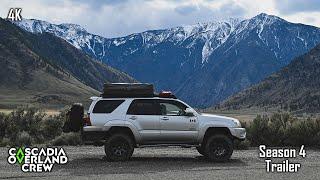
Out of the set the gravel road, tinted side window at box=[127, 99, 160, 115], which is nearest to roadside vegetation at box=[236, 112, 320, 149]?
the gravel road

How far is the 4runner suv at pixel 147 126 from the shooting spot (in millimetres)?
17266

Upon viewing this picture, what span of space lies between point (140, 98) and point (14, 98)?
177283 millimetres

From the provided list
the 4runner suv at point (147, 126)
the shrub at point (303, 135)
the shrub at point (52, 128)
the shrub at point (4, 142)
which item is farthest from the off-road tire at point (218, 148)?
the shrub at point (52, 128)

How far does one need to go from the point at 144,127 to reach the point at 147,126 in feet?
0.36

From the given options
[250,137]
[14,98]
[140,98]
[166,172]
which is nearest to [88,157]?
[140,98]

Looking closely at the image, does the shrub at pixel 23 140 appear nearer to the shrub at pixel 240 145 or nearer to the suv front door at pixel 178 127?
the suv front door at pixel 178 127

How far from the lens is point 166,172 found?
15414mm

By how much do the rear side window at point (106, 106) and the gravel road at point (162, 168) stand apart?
66.1 inches

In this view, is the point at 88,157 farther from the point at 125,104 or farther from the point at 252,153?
the point at 252,153

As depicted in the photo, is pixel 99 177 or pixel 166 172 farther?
pixel 166 172

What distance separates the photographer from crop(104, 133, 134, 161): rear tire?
17203 millimetres

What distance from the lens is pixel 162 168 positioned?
16172mm

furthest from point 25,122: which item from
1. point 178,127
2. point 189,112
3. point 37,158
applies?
point 189,112

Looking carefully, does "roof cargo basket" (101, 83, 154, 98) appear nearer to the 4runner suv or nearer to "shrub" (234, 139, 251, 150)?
the 4runner suv
